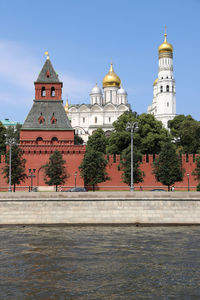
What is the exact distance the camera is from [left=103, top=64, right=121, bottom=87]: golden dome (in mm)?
119188

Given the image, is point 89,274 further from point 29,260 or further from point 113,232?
point 113,232

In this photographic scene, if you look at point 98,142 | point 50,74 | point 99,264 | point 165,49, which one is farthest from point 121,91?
A: point 99,264

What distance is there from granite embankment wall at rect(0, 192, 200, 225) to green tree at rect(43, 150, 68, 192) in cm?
1781

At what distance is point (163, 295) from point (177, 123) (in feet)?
256

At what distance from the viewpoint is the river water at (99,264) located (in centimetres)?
1448

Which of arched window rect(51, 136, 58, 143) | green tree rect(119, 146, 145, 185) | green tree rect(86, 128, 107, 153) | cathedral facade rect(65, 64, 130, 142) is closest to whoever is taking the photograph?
green tree rect(119, 146, 145, 185)

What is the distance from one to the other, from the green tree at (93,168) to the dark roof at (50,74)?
1192 centimetres

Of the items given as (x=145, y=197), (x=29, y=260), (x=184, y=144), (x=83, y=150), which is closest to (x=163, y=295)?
(x=29, y=260)

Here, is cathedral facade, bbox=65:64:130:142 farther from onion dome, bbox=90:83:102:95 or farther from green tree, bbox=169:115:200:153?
green tree, bbox=169:115:200:153

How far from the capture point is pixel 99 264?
59.8ft

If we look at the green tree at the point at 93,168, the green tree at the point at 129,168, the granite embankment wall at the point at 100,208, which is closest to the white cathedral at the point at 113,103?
the green tree at the point at 129,168

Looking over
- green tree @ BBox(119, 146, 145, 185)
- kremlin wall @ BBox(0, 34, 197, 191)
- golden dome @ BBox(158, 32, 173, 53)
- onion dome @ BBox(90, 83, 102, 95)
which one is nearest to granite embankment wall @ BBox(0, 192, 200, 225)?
green tree @ BBox(119, 146, 145, 185)

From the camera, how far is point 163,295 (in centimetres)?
1409

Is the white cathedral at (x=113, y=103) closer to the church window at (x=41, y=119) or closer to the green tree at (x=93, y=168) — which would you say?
the church window at (x=41, y=119)
